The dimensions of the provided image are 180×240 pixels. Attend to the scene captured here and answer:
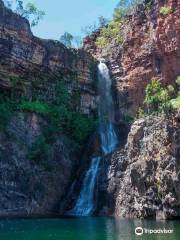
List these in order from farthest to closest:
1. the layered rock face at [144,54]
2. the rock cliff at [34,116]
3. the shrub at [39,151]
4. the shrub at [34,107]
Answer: the layered rock face at [144,54] → the shrub at [34,107] → the shrub at [39,151] → the rock cliff at [34,116]

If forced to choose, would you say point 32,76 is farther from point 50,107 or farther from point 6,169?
point 6,169

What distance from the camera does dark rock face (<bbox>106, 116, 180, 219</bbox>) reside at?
3544cm

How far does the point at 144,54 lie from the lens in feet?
176

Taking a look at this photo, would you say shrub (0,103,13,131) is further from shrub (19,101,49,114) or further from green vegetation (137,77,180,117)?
green vegetation (137,77,180,117)

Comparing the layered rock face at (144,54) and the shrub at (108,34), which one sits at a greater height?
the shrub at (108,34)

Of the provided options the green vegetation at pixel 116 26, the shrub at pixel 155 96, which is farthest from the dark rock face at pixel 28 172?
the green vegetation at pixel 116 26

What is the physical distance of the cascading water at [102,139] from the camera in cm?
4200

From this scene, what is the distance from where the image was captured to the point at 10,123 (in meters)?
46.0

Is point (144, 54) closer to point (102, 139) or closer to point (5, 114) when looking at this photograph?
point (102, 139)

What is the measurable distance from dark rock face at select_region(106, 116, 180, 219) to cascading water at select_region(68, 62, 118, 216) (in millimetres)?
2334

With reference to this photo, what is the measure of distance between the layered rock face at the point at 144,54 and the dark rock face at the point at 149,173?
11.9 meters

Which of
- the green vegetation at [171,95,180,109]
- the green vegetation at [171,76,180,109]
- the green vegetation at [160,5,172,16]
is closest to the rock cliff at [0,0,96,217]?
the green vegetation at [160,5,172,16]

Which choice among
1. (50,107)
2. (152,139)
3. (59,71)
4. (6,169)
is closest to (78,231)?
(152,139)

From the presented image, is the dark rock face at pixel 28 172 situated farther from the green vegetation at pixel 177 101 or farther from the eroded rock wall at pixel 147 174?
the green vegetation at pixel 177 101
